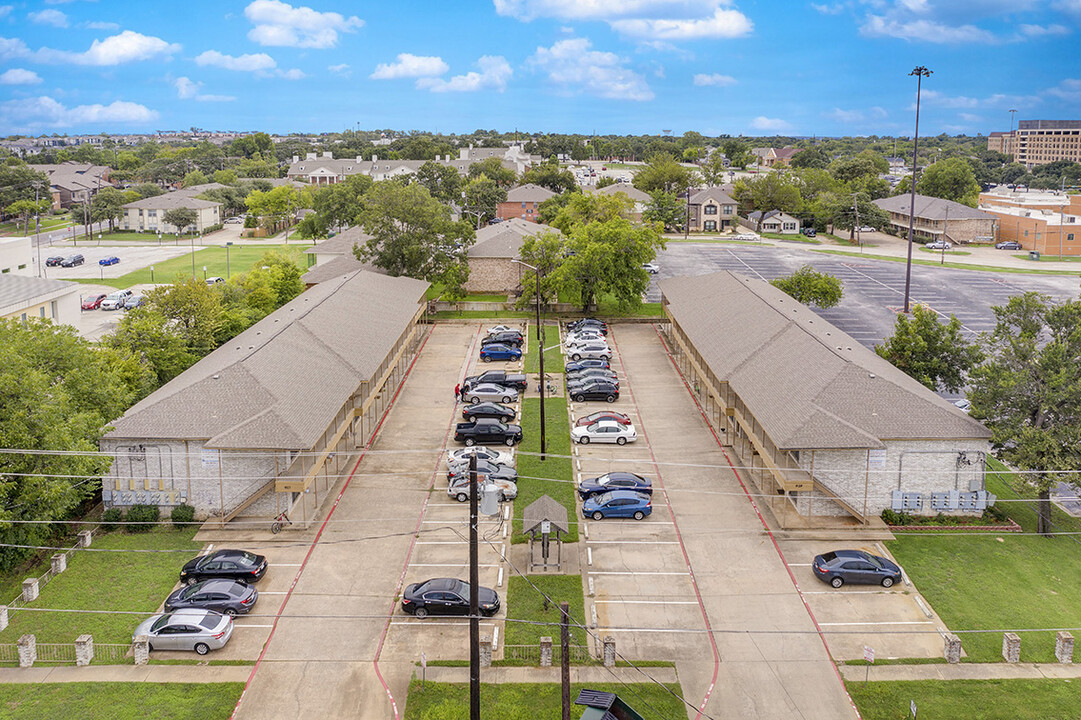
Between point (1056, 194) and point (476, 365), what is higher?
point (1056, 194)

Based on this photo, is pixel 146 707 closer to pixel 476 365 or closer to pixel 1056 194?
pixel 476 365

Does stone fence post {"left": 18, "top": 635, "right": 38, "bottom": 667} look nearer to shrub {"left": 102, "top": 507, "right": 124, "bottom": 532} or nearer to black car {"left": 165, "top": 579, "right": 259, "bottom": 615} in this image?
black car {"left": 165, "top": 579, "right": 259, "bottom": 615}

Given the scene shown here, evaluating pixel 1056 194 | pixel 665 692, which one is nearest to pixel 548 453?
pixel 665 692

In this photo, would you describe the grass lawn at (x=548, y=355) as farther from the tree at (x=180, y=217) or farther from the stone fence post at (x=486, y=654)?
the tree at (x=180, y=217)

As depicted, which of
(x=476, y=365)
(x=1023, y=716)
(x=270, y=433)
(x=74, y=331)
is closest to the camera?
(x=1023, y=716)

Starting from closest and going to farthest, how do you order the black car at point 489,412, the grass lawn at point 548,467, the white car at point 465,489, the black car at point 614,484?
the grass lawn at point 548,467
the black car at point 614,484
the white car at point 465,489
the black car at point 489,412

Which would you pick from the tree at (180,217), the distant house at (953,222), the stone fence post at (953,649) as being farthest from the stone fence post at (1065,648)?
the tree at (180,217)
